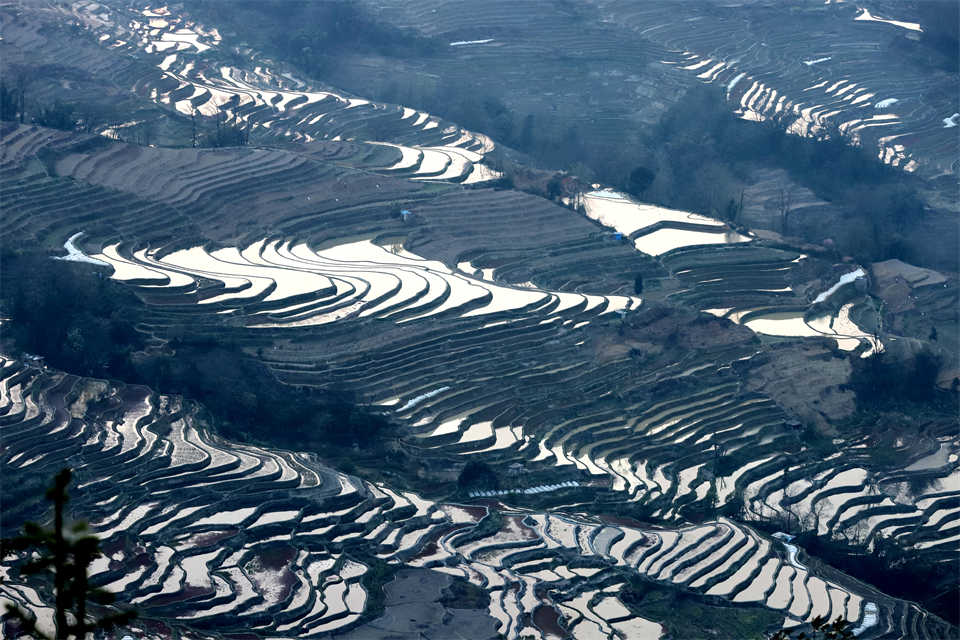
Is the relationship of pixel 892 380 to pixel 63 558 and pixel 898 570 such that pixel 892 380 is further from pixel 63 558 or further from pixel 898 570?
pixel 63 558

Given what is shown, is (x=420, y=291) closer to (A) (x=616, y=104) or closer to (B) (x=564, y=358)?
(B) (x=564, y=358)

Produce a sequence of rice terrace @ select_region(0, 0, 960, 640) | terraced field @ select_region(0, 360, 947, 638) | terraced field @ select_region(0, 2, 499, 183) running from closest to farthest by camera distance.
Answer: terraced field @ select_region(0, 360, 947, 638), rice terrace @ select_region(0, 0, 960, 640), terraced field @ select_region(0, 2, 499, 183)

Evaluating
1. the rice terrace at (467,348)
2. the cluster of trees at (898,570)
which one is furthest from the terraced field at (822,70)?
the cluster of trees at (898,570)

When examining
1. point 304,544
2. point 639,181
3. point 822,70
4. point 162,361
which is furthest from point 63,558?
point 822,70

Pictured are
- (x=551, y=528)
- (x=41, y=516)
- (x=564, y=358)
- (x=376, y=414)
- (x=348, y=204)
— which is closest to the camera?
(x=41, y=516)

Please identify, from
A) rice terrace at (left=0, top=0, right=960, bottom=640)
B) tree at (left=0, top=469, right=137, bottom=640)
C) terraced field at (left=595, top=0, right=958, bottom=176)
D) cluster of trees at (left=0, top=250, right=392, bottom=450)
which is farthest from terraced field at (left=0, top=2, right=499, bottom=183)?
tree at (left=0, top=469, right=137, bottom=640)

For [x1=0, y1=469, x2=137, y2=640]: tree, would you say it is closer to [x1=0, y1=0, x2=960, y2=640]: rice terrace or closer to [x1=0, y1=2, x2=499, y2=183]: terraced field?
[x1=0, y1=0, x2=960, y2=640]: rice terrace

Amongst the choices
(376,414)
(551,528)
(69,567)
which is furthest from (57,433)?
(69,567)
